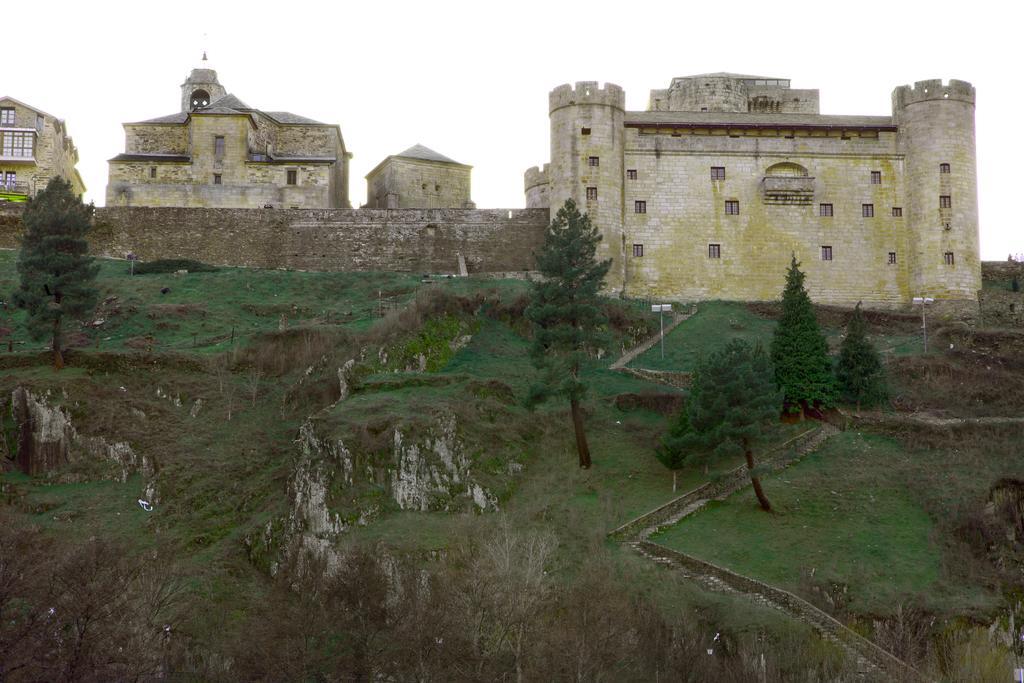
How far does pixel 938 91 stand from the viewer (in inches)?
2164

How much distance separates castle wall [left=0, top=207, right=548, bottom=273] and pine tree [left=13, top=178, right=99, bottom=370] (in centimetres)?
1407

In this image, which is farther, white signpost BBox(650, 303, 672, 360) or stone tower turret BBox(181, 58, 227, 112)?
stone tower turret BBox(181, 58, 227, 112)

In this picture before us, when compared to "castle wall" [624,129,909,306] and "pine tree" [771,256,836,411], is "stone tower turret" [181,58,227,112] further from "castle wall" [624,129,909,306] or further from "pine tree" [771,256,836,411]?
"pine tree" [771,256,836,411]

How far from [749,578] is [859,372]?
12190mm

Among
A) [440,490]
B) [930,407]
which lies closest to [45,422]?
[440,490]

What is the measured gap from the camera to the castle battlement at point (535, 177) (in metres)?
66.9

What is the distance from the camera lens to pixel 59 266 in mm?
42094

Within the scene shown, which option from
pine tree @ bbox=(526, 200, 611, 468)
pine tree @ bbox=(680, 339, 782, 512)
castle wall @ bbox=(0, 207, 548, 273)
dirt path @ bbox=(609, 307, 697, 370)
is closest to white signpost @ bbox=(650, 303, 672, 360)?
dirt path @ bbox=(609, 307, 697, 370)

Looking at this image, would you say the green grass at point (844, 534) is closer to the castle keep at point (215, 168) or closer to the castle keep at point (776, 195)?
the castle keep at point (776, 195)

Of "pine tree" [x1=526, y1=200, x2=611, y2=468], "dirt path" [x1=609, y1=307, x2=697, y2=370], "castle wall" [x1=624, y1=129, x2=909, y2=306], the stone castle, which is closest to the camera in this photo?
"pine tree" [x1=526, y1=200, x2=611, y2=468]

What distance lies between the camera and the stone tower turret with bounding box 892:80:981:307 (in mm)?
54250

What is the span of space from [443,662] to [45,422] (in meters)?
17.1

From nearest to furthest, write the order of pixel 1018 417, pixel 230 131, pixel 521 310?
1. pixel 1018 417
2. pixel 521 310
3. pixel 230 131

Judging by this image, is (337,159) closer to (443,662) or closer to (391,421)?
(391,421)
